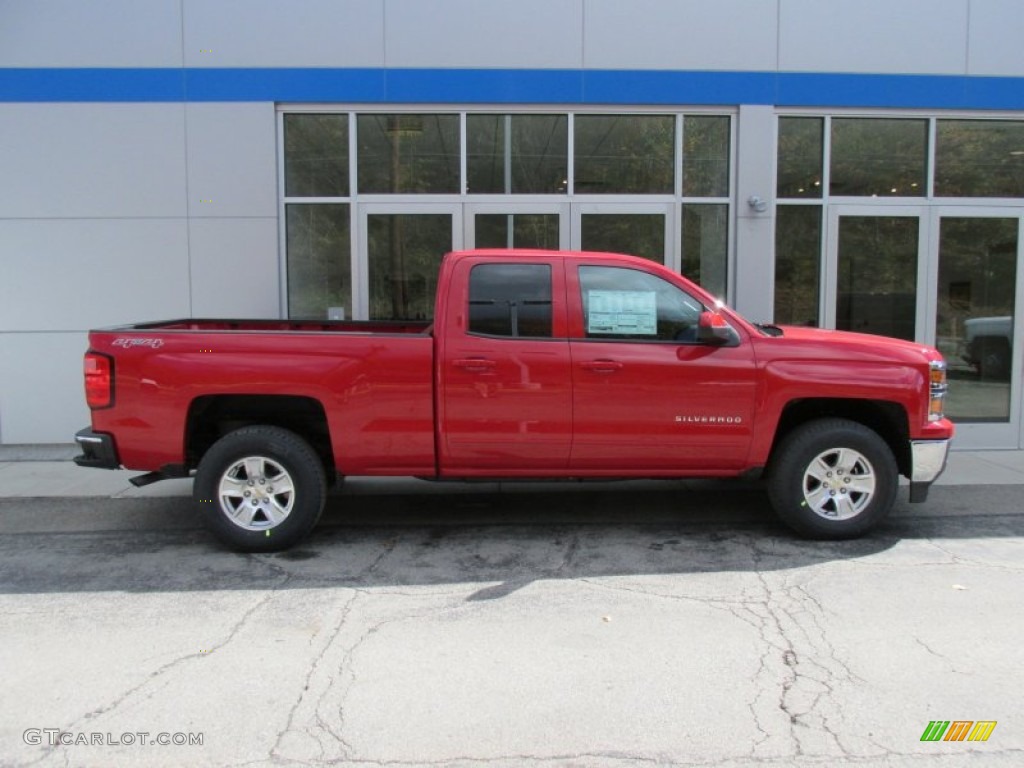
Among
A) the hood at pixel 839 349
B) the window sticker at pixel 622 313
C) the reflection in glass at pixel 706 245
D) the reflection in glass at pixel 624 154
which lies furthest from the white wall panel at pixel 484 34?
the hood at pixel 839 349

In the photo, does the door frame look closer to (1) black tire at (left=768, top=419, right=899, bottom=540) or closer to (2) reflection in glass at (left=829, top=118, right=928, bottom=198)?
(2) reflection in glass at (left=829, top=118, right=928, bottom=198)

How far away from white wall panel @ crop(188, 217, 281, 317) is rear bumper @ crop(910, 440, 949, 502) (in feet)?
22.1

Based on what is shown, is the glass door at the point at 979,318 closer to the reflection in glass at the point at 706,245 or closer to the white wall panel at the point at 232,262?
the reflection in glass at the point at 706,245

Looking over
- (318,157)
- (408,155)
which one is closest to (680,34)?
(408,155)

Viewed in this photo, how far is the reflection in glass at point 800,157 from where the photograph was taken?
8.91m

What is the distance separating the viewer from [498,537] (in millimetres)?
5531

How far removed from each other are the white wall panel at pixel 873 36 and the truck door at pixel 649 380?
5.24 m

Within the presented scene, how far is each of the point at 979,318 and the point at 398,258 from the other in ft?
23.3

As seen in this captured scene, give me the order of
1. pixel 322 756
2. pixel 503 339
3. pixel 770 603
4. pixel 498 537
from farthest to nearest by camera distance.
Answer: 1. pixel 498 537
2. pixel 503 339
3. pixel 770 603
4. pixel 322 756

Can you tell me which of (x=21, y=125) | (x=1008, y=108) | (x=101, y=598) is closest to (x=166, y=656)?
(x=101, y=598)

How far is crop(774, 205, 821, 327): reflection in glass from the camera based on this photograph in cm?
893

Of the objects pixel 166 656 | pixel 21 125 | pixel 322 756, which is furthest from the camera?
pixel 21 125

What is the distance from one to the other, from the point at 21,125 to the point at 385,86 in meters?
4.17

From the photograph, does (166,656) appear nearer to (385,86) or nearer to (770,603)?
(770,603)
